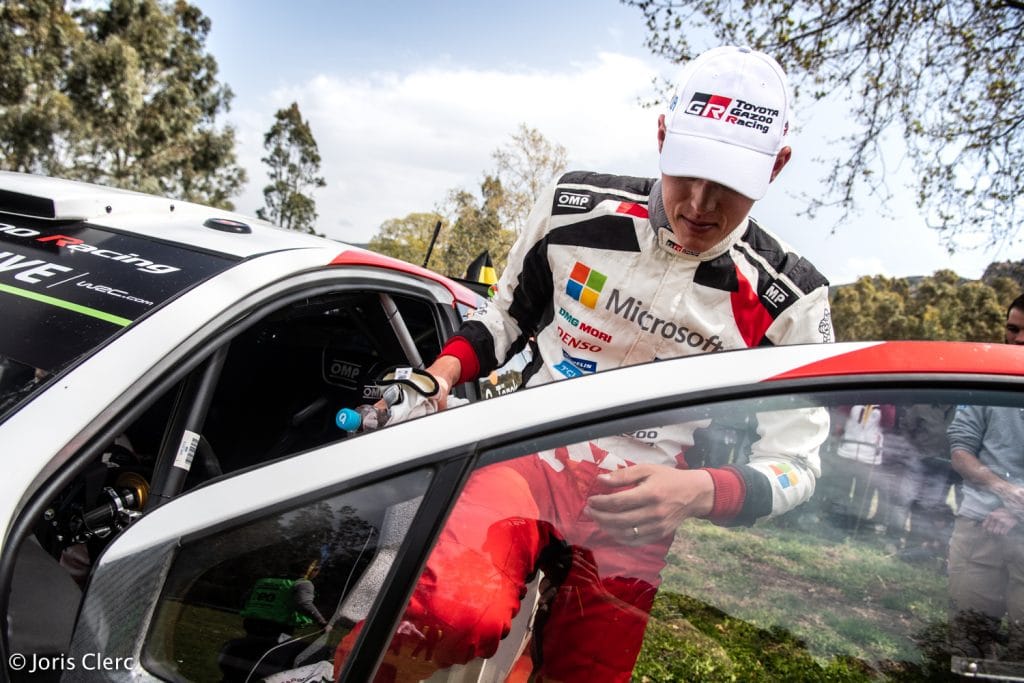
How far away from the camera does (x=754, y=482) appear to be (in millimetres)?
956

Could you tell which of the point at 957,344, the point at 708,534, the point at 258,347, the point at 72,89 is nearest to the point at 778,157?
the point at 957,344

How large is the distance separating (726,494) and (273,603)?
24.2 inches

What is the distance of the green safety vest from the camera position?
96cm

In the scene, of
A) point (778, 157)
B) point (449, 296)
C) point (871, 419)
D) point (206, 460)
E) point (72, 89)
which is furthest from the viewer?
point (72, 89)

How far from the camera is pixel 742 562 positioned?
916mm

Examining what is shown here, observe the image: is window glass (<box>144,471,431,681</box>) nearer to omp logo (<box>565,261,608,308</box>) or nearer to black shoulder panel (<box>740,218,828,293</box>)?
omp logo (<box>565,261,608,308</box>)

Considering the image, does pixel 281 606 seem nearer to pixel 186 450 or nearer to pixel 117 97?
pixel 186 450

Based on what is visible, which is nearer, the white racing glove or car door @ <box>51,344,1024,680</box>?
car door @ <box>51,344,1024,680</box>

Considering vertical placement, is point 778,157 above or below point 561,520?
above

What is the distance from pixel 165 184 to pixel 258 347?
23.6 meters

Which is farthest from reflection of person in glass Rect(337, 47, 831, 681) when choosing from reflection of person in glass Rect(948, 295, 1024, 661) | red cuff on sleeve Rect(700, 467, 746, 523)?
reflection of person in glass Rect(948, 295, 1024, 661)

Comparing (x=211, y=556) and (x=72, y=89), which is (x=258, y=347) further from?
(x=72, y=89)

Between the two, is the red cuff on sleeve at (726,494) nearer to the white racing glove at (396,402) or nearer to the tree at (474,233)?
the white racing glove at (396,402)

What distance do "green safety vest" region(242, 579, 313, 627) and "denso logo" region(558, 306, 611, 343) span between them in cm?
88
